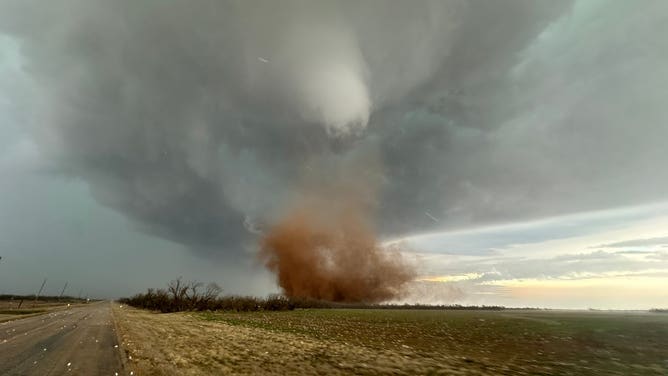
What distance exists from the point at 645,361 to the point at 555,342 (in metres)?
11.3

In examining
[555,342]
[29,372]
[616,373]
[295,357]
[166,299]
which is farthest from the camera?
[166,299]

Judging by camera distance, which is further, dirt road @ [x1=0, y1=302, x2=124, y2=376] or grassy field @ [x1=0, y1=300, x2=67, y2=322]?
grassy field @ [x1=0, y1=300, x2=67, y2=322]

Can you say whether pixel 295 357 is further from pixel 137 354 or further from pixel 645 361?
pixel 645 361

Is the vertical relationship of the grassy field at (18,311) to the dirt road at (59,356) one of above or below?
above

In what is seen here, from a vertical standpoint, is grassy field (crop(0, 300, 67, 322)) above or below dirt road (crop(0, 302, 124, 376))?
above

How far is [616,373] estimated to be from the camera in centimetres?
2333

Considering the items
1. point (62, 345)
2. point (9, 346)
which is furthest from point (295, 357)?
point (9, 346)

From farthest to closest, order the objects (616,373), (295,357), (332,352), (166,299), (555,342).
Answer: (166,299), (555,342), (332,352), (295,357), (616,373)

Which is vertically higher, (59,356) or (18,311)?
(18,311)

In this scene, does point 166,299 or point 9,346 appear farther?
point 166,299

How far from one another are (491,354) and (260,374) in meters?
20.3

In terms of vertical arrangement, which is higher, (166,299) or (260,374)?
(166,299)

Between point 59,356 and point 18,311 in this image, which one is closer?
point 59,356

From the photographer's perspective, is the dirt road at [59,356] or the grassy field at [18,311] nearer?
the dirt road at [59,356]
